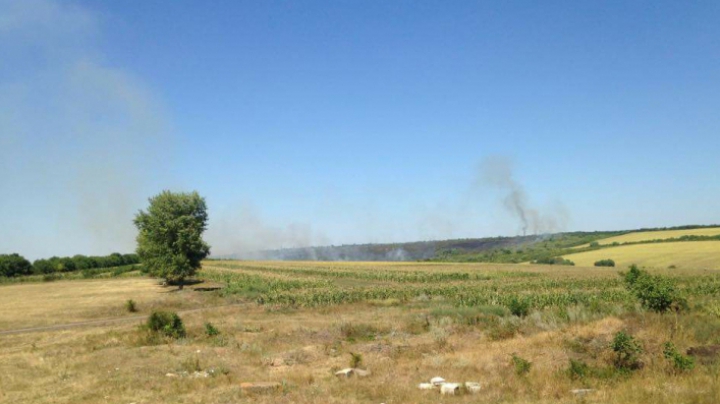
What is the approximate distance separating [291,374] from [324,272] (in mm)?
70716

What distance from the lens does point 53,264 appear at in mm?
110062

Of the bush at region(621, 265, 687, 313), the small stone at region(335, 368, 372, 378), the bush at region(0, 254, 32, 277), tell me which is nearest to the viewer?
the small stone at region(335, 368, 372, 378)

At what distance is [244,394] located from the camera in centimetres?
1380

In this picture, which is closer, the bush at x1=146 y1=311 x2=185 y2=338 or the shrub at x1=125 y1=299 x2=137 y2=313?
the bush at x1=146 y1=311 x2=185 y2=338

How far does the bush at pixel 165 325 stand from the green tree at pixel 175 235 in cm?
3407

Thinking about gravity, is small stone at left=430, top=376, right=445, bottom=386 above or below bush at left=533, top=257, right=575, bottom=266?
above

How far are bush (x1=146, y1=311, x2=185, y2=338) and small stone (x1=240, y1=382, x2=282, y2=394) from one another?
1396cm

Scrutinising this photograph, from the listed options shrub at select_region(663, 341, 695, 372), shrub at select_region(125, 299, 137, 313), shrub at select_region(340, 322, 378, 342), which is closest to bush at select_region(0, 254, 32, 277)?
shrub at select_region(125, 299, 137, 313)

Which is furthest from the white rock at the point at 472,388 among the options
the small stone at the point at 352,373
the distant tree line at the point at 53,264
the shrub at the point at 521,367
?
the distant tree line at the point at 53,264

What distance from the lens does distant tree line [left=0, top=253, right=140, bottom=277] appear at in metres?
101

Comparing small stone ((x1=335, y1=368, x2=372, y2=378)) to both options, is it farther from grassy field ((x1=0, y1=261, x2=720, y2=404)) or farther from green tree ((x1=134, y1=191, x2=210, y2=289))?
green tree ((x1=134, y1=191, x2=210, y2=289))

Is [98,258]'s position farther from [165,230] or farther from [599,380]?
[599,380]

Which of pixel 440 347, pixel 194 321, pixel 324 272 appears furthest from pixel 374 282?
pixel 440 347

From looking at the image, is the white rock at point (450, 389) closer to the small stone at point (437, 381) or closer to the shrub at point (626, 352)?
the small stone at point (437, 381)
